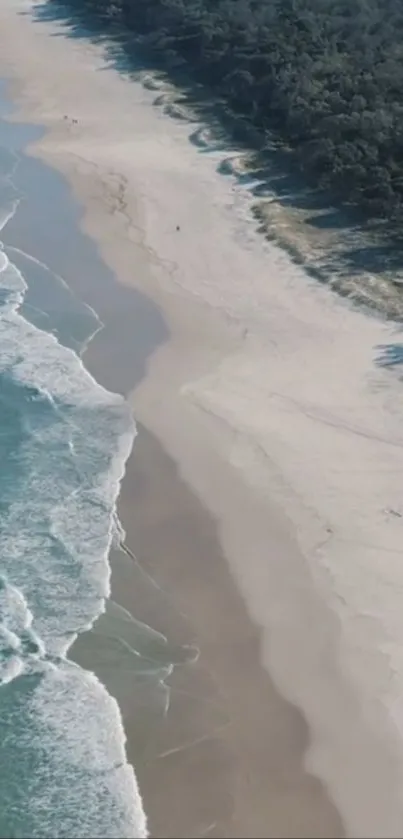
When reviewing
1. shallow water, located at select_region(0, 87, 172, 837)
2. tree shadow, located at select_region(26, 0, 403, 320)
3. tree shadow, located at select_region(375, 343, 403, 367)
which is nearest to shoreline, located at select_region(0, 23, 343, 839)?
shallow water, located at select_region(0, 87, 172, 837)

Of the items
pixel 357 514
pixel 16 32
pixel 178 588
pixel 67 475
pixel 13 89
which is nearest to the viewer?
pixel 178 588

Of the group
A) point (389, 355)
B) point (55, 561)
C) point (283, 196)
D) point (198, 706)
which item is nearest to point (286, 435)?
point (389, 355)

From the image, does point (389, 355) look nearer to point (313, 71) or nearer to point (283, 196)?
point (283, 196)

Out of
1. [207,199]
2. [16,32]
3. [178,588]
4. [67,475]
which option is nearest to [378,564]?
[178,588]

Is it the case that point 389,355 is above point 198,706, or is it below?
above

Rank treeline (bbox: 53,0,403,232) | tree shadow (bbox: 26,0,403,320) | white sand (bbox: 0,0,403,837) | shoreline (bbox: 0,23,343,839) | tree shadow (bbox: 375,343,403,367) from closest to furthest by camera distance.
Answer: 1. shoreline (bbox: 0,23,343,839)
2. white sand (bbox: 0,0,403,837)
3. tree shadow (bbox: 375,343,403,367)
4. tree shadow (bbox: 26,0,403,320)
5. treeline (bbox: 53,0,403,232)

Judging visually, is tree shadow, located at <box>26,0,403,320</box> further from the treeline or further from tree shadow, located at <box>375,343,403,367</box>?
tree shadow, located at <box>375,343,403,367</box>

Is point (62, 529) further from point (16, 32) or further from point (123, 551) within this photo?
point (16, 32)
